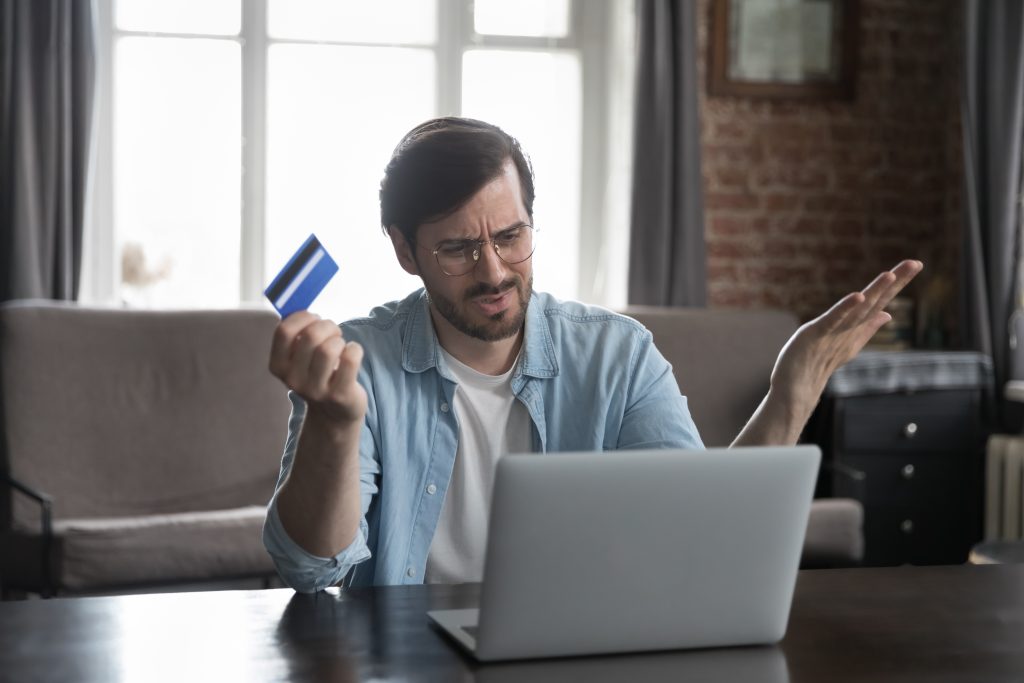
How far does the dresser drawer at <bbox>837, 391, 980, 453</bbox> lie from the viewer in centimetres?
334

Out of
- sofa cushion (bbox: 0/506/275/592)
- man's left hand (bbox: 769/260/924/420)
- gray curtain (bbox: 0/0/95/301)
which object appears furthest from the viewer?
gray curtain (bbox: 0/0/95/301)

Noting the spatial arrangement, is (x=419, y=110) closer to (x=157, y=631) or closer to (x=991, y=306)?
(x=991, y=306)

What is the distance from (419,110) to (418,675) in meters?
3.18

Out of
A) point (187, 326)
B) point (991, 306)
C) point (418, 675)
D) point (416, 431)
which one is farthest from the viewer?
point (991, 306)

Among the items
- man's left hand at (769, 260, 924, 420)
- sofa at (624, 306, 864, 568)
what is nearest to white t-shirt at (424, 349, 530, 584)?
man's left hand at (769, 260, 924, 420)

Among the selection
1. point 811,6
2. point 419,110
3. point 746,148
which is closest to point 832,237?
point 746,148

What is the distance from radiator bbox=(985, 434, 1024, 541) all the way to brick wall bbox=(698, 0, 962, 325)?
784 mm

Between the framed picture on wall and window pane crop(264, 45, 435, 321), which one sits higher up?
the framed picture on wall

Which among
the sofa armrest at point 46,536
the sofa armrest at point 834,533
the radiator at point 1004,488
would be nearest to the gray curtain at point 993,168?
the radiator at point 1004,488

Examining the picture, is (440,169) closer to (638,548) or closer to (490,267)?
(490,267)

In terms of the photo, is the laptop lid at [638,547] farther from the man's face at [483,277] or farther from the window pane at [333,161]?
the window pane at [333,161]

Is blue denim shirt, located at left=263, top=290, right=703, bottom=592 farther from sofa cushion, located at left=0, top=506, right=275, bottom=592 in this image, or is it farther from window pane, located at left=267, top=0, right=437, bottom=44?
window pane, located at left=267, top=0, right=437, bottom=44

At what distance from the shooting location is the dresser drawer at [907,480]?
11.0 feet

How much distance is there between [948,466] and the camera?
344 centimetres
